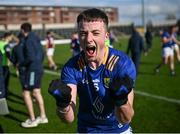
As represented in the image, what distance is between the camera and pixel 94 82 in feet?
10.5

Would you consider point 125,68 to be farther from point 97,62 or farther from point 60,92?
point 60,92

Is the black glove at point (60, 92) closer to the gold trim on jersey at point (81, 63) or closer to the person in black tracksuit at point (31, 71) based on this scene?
the gold trim on jersey at point (81, 63)

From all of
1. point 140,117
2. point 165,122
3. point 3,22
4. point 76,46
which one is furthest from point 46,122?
point 3,22

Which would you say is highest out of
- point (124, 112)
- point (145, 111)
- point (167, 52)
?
point (124, 112)

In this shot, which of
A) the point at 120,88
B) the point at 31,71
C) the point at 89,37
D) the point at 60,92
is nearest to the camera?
the point at 120,88

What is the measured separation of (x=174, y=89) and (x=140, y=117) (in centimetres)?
335

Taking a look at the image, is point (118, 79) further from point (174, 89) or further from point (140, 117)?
point (174, 89)

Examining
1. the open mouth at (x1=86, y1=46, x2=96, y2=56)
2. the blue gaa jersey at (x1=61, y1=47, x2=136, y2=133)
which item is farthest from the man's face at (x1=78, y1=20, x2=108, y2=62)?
the blue gaa jersey at (x1=61, y1=47, x2=136, y2=133)

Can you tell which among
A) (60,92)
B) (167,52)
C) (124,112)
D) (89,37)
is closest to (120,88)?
(124,112)

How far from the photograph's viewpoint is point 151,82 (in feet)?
41.7

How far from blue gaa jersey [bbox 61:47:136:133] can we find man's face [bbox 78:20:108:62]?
0.68ft

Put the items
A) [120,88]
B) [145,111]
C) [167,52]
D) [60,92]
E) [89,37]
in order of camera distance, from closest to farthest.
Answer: [120,88]
[60,92]
[89,37]
[145,111]
[167,52]

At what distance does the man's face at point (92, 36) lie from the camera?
9.78 ft

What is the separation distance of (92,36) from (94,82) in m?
0.46
